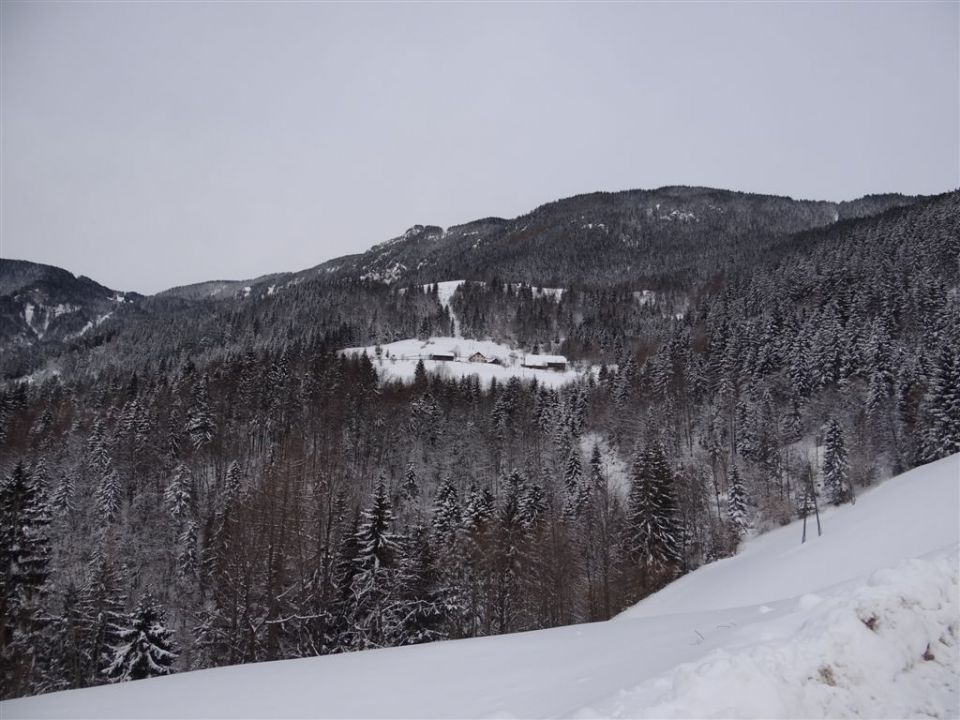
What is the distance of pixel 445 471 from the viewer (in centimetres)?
6316

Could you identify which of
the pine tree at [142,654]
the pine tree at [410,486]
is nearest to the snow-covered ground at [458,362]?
the pine tree at [410,486]

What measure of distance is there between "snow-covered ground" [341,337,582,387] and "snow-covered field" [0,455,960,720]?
84064 millimetres

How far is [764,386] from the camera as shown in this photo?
67.3 meters

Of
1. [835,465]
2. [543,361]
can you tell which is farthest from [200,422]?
[543,361]

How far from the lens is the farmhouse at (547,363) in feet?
368

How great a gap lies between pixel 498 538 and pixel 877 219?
140009 millimetres

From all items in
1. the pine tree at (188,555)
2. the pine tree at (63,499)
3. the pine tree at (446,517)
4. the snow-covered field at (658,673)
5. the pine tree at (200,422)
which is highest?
the snow-covered field at (658,673)

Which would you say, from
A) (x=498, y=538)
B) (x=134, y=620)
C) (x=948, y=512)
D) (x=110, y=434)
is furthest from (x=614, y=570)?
(x=110, y=434)

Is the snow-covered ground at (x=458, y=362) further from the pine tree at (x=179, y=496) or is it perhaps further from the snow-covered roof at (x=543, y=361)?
the pine tree at (x=179, y=496)

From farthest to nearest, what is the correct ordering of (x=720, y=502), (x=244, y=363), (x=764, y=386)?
(x=244, y=363) → (x=764, y=386) → (x=720, y=502)

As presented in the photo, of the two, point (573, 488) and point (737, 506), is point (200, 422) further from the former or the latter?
point (737, 506)

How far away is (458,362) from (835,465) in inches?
2951

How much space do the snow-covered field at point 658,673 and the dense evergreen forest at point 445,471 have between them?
1285 cm

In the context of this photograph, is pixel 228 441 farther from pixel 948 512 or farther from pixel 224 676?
pixel 948 512
